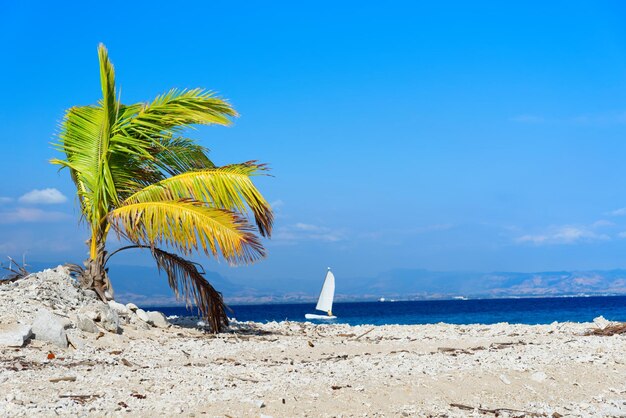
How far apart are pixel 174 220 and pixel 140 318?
2031mm

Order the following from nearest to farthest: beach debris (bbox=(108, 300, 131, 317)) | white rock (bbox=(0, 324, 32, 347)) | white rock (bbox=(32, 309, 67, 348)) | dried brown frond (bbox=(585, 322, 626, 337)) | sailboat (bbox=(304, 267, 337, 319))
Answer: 1. white rock (bbox=(0, 324, 32, 347))
2. white rock (bbox=(32, 309, 67, 348))
3. beach debris (bbox=(108, 300, 131, 317))
4. dried brown frond (bbox=(585, 322, 626, 337))
5. sailboat (bbox=(304, 267, 337, 319))

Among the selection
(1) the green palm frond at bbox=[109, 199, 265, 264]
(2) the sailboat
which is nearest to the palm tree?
(1) the green palm frond at bbox=[109, 199, 265, 264]

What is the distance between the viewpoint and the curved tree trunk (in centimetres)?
1217

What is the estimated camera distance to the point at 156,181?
13031 millimetres

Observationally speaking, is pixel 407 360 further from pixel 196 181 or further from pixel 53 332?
pixel 196 181

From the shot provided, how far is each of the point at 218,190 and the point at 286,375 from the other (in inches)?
218

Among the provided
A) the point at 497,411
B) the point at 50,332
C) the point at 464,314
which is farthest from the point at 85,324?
the point at 464,314

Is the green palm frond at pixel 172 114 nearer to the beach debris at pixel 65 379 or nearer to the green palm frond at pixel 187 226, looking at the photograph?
the green palm frond at pixel 187 226

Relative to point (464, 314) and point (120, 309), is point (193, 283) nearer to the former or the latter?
point (120, 309)

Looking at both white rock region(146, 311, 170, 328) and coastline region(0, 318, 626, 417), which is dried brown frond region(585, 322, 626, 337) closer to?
coastline region(0, 318, 626, 417)

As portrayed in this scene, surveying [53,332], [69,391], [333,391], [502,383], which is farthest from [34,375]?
[502,383]

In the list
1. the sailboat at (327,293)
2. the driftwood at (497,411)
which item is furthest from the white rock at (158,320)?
the sailboat at (327,293)

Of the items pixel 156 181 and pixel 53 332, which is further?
pixel 156 181

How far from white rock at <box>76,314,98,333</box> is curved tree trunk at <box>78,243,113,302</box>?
203 centimetres
